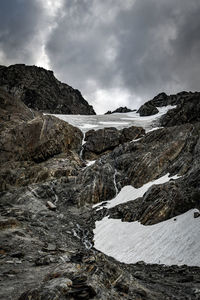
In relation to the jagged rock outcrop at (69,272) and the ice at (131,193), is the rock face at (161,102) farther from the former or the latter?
the jagged rock outcrop at (69,272)

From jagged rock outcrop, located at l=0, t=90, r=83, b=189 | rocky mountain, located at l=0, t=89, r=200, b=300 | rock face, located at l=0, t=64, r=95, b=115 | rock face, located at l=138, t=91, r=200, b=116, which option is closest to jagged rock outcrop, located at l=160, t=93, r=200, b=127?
rocky mountain, located at l=0, t=89, r=200, b=300

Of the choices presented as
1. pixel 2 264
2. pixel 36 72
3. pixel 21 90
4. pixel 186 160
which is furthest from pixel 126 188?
pixel 36 72

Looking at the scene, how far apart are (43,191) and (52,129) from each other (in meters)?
22.5

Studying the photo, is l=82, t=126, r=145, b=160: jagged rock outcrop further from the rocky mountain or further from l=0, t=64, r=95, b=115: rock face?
l=0, t=64, r=95, b=115: rock face

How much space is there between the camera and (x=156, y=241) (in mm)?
19984

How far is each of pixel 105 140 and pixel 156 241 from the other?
4524 cm

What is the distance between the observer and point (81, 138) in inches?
2685

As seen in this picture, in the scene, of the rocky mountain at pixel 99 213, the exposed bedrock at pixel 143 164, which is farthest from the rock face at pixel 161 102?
the exposed bedrock at pixel 143 164

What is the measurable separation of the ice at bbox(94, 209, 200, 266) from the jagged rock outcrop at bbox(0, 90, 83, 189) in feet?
79.0

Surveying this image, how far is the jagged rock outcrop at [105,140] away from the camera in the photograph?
61.6 meters

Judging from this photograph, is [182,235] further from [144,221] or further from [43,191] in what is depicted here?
[43,191]

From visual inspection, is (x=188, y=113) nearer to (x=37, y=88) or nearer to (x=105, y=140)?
(x=105, y=140)

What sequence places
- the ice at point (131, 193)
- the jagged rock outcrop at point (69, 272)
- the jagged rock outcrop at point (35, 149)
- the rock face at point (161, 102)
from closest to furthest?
the jagged rock outcrop at point (69, 272) < the ice at point (131, 193) < the jagged rock outcrop at point (35, 149) < the rock face at point (161, 102)

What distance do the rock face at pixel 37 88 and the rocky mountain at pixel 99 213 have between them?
6501 centimetres
